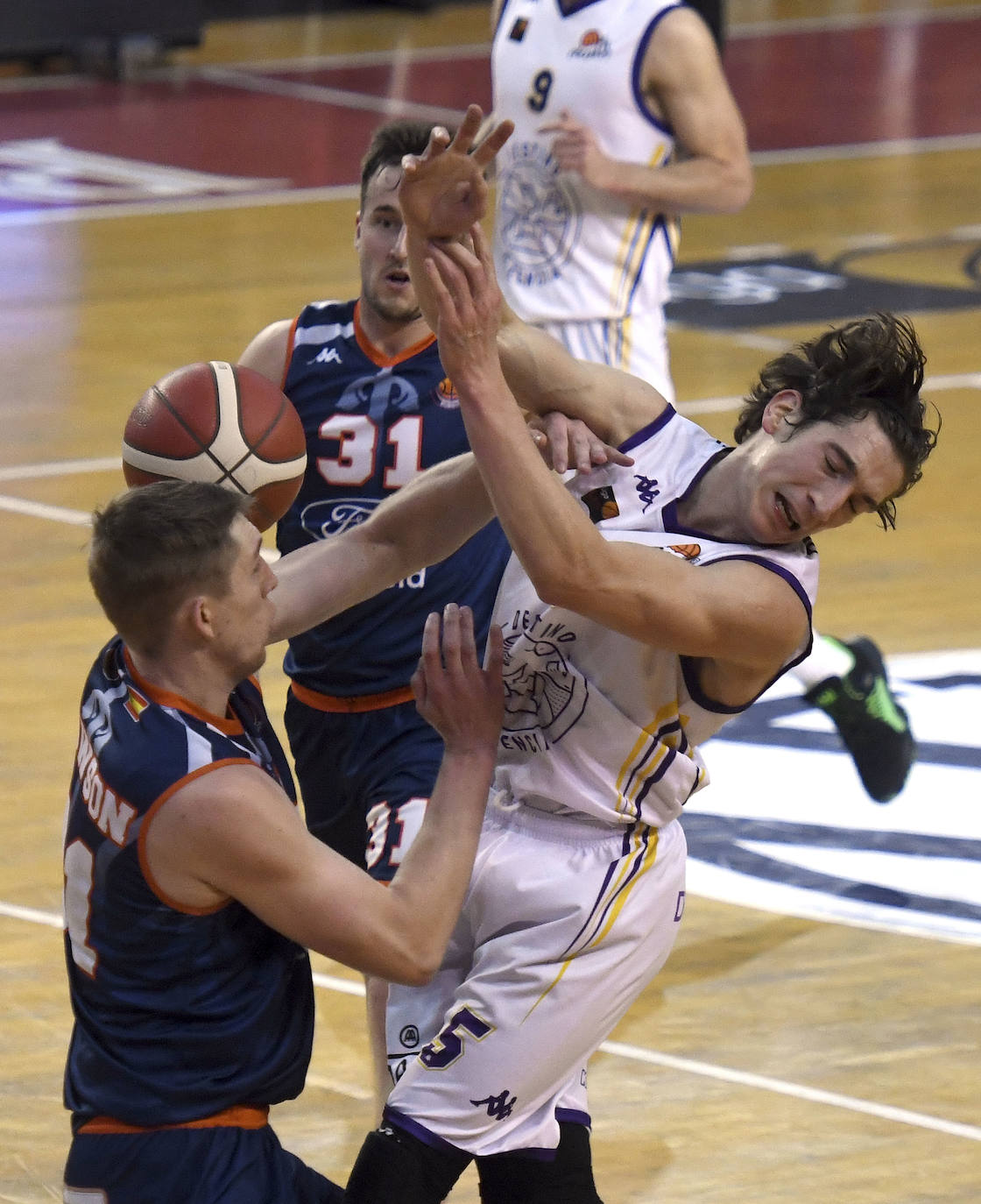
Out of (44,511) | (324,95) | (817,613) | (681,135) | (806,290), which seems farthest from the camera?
(324,95)

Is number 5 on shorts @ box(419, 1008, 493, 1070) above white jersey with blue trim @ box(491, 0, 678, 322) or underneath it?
underneath

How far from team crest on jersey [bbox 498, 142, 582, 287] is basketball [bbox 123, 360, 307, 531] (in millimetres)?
2582

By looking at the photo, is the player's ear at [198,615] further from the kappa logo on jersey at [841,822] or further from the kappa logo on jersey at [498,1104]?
the kappa logo on jersey at [841,822]

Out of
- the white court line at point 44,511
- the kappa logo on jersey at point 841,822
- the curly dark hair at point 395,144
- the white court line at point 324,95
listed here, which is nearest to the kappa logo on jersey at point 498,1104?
the curly dark hair at point 395,144

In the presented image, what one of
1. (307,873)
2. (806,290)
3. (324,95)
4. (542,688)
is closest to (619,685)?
(542,688)

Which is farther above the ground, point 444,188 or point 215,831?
point 444,188

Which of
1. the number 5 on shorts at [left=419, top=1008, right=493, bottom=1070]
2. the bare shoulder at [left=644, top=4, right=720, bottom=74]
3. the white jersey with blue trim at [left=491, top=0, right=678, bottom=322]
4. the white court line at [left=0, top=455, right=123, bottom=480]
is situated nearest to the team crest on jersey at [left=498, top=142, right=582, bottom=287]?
the white jersey with blue trim at [left=491, top=0, right=678, bottom=322]

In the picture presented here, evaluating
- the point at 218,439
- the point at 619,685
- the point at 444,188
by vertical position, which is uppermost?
the point at 444,188

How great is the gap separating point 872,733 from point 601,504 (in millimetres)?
2574

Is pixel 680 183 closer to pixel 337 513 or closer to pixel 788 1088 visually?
pixel 337 513

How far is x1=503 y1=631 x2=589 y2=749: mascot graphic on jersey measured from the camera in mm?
3459

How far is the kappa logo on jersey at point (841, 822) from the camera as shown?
5512 mm

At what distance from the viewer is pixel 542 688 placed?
3486mm

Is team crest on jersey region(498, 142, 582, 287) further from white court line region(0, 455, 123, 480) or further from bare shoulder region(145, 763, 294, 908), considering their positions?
bare shoulder region(145, 763, 294, 908)
